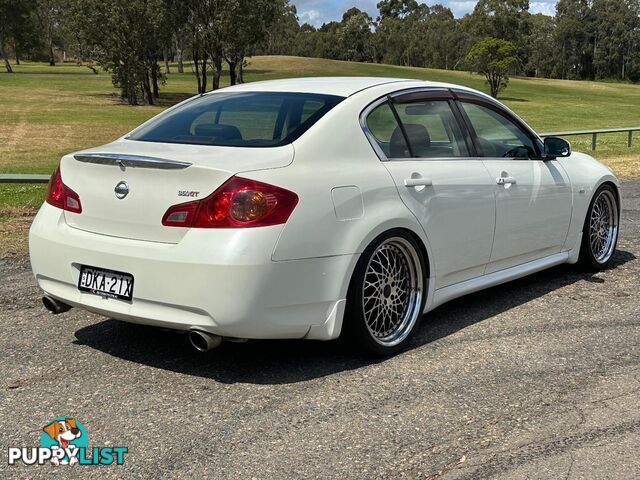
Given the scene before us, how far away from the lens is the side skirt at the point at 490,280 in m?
4.74

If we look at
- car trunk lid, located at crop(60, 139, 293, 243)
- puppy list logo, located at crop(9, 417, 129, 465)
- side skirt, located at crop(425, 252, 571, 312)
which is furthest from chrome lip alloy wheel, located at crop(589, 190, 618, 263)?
puppy list logo, located at crop(9, 417, 129, 465)

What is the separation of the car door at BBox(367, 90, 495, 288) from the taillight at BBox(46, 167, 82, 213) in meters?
1.77

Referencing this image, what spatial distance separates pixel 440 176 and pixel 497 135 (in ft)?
3.75

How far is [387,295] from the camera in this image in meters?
4.38

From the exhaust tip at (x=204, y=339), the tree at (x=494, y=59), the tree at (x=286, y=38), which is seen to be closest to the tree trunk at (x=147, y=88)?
the tree at (x=494, y=59)

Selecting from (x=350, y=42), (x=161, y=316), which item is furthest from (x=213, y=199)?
(x=350, y=42)

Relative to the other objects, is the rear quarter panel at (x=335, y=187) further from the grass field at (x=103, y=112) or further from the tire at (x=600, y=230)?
the grass field at (x=103, y=112)

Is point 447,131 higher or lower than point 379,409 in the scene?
higher

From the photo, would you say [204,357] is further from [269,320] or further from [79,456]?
[79,456]

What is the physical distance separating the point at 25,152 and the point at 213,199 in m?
21.9

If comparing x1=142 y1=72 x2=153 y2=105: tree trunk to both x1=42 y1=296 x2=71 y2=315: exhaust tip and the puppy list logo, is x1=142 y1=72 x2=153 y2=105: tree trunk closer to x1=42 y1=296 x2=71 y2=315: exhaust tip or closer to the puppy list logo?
x1=42 y1=296 x2=71 y2=315: exhaust tip

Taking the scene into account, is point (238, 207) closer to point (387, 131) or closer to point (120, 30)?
point (387, 131)

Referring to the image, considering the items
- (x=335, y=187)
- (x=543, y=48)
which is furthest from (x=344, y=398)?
(x=543, y=48)

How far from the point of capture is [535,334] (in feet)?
15.8
